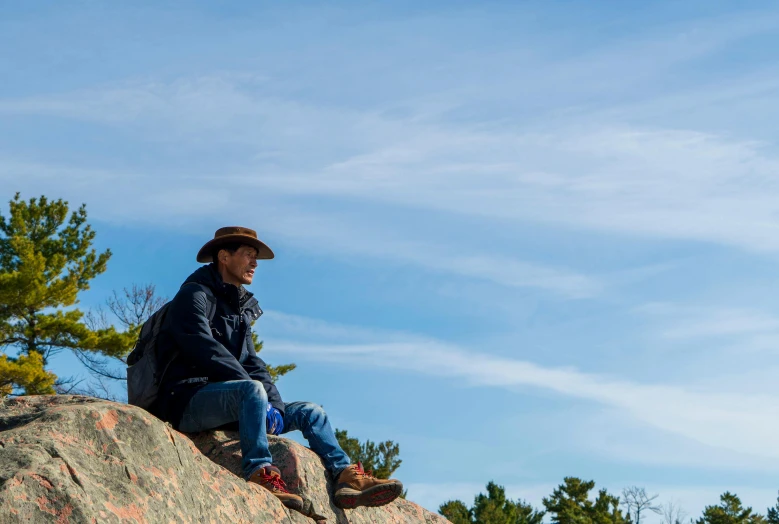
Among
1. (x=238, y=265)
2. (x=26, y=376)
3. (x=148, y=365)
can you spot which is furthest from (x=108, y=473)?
(x=26, y=376)

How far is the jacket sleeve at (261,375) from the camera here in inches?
290

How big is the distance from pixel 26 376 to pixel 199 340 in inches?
704

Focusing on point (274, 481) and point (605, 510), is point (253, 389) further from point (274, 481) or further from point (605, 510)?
point (605, 510)

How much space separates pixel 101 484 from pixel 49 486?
38cm

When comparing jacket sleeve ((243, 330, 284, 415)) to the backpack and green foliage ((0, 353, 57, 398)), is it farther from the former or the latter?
green foliage ((0, 353, 57, 398))

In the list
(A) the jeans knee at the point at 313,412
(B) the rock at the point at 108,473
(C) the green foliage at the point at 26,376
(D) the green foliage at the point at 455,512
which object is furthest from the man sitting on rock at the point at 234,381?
(D) the green foliage at the point at 455,512

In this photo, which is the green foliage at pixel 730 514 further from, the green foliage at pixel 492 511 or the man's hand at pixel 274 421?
the man's hand at pixel 274 421

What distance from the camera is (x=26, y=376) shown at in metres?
22.7

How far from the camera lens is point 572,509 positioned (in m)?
32.1

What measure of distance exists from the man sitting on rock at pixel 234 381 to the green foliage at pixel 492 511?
19703 millimetres

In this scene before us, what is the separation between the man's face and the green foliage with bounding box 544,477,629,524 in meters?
27.1

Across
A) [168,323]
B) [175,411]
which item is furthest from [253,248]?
[175,411]

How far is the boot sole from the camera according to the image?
686 centimetres

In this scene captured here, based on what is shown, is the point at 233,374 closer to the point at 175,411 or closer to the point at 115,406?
the point at 175,411
